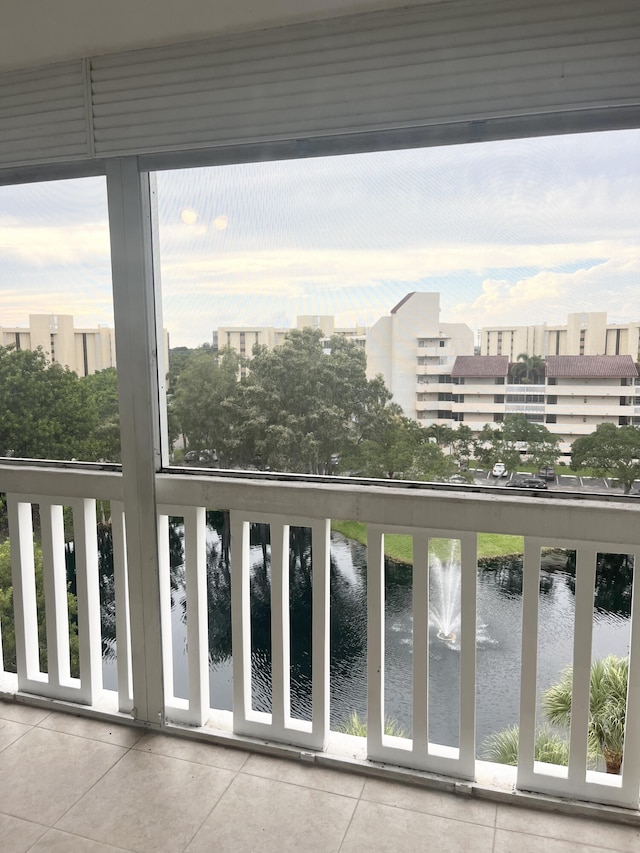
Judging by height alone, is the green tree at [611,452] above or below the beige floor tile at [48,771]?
above

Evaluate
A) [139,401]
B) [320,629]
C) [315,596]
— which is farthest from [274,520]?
[139,401]

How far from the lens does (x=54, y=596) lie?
2580mm

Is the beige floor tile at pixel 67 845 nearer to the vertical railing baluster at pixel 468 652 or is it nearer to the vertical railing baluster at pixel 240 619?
the vertical railing baluster at pixel 240 619

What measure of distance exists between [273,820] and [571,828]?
88 cm

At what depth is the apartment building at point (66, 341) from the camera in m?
2.42

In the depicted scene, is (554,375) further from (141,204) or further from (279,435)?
(141,204)

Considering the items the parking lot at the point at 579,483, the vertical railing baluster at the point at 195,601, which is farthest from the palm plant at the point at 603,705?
the vertical railing baluster at the point at 195,601

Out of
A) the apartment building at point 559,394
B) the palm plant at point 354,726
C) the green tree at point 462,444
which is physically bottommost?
the palm plant at point 354,726

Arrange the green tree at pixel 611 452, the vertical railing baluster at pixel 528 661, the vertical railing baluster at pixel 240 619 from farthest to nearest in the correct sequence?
1. the vertical railing baluster at pixel 240 619
2. the vertical railing baluster at pixel 528 661
3. the green tree at pixel 611 452

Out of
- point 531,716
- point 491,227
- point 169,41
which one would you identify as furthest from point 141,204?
point 531,716

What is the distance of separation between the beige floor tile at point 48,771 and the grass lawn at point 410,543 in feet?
3.76

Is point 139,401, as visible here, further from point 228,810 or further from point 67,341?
point 228,810

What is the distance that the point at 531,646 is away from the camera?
6.59 ft

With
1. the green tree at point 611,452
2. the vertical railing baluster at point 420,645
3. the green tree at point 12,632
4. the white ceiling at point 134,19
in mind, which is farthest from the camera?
the green tree at point 12,632
